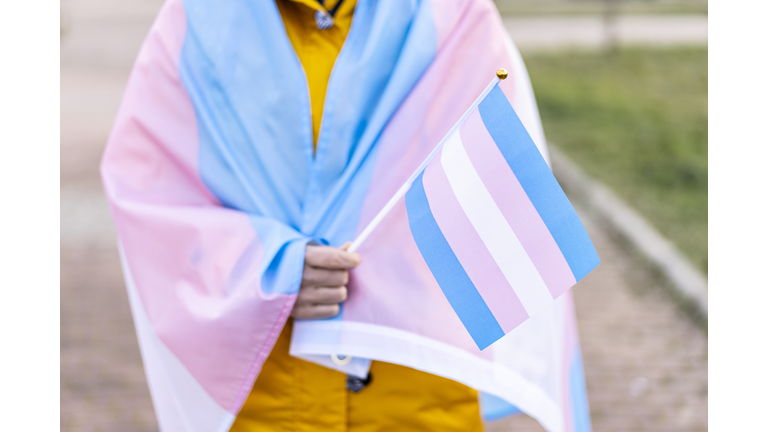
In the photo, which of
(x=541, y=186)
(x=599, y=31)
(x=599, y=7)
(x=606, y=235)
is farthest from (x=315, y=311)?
(x=599, y=7)

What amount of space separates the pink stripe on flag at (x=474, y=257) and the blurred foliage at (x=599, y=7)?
16031mm

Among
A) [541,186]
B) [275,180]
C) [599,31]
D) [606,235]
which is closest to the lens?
[541,186]

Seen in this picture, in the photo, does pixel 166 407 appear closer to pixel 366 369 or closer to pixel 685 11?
pixel 366 369

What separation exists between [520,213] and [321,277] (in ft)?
1.69

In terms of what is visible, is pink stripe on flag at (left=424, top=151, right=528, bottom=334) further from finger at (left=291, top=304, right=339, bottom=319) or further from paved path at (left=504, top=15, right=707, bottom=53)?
paved path at (left=504, top=15, right=707, bottom=53)

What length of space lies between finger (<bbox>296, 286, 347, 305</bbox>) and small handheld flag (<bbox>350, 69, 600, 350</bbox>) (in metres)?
0.30

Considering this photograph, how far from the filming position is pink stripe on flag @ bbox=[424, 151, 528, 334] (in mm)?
1306

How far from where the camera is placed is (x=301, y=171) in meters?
1.67

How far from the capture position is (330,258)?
1526mm

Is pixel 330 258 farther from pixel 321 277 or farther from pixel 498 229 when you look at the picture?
pixel 498 229

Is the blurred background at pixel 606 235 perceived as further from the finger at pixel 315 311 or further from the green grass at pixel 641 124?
the finger at pixel 315 311

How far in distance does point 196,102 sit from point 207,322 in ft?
1.82

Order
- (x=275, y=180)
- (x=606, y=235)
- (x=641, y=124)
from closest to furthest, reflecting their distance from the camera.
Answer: (x=275, y=180) → (x=606, y=235) → (x=641, y=124)

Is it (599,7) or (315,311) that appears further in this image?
(599,7)
